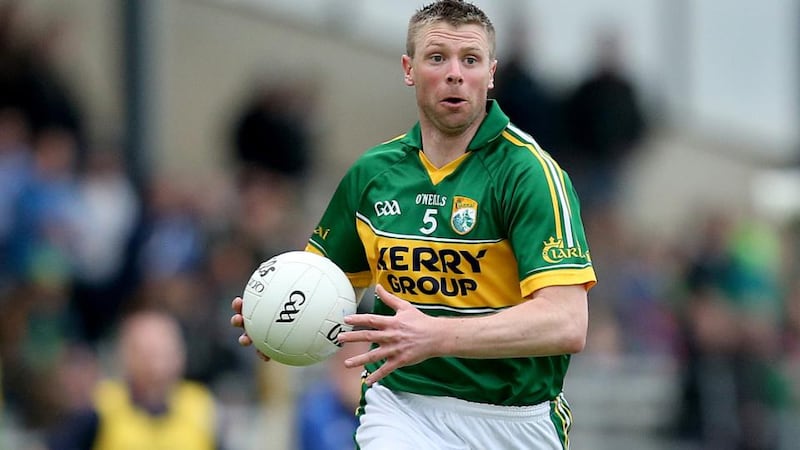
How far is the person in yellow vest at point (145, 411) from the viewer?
905cm

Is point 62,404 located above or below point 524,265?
below

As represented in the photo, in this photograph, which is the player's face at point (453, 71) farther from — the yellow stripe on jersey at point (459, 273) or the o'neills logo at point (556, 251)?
the o'neills logo at point (556, 251)

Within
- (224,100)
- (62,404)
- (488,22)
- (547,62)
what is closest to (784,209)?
(547,62)

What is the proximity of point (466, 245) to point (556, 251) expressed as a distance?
417mm

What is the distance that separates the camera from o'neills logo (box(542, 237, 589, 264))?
5723 millimetres

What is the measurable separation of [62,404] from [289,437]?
1822 millimetres

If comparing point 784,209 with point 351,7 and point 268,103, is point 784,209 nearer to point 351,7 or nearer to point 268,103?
point 351,7

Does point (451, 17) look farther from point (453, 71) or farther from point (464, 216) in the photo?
point (464, 216)

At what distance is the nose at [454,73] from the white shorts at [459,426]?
1.29 meters

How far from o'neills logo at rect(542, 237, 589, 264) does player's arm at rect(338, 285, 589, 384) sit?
0.38 feet

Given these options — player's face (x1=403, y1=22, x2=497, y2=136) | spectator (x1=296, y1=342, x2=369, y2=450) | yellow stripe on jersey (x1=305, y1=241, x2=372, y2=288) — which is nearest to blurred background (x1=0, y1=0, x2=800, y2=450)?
spectator (x1=296, y1=342, x2=369, y2=450)

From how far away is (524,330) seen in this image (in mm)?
5523

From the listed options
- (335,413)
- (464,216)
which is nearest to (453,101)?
(464,216)

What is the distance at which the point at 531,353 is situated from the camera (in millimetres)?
5582
